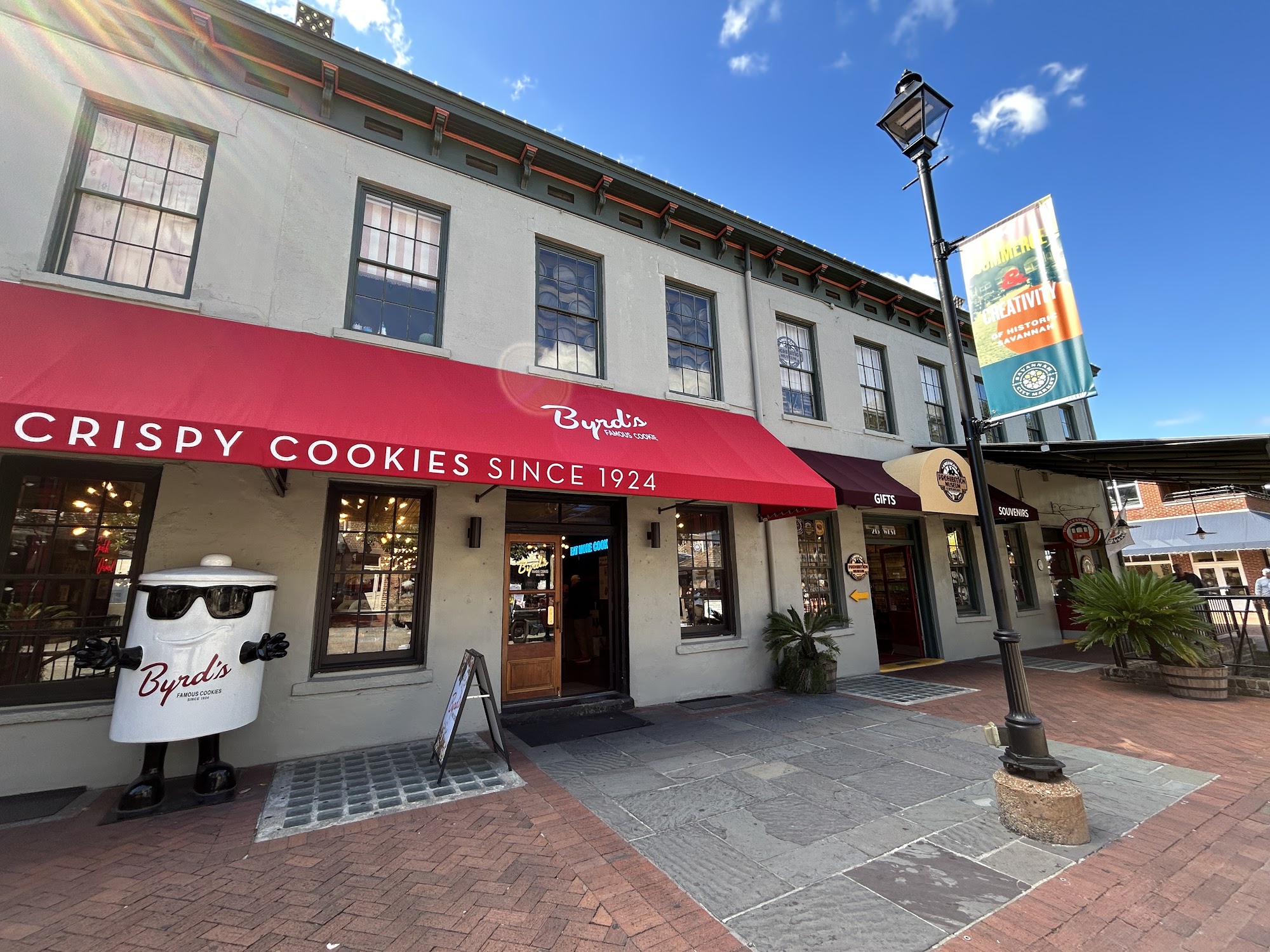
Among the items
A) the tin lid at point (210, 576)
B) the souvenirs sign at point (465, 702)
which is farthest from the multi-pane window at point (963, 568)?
the tin lid at point (210, 576)

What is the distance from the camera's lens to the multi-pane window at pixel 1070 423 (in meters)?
16.3

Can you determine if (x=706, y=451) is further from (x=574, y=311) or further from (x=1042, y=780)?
(x=1042, y=780)

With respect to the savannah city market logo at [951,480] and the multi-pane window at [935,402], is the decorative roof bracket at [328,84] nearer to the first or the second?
the savannah city market logo at [951,480]

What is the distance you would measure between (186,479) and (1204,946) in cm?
811

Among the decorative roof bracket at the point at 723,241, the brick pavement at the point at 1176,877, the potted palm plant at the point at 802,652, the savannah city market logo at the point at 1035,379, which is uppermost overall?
the decorative roof bracket at the point at 723,241

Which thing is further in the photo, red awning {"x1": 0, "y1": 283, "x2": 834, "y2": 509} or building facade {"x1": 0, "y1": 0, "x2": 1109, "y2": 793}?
building facade {"x1": 0, "y1": 0, "x2": 1109, "y2": 793}

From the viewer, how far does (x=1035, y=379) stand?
4.54 metres

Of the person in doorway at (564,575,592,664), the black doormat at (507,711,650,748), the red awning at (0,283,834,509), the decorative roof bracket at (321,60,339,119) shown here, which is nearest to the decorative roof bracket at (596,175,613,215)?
the red awning at (0,283,834,509)

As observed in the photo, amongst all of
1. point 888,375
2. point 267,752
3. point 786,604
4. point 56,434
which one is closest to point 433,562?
point 267,752

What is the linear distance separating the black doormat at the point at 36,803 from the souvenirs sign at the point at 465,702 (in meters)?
2.85

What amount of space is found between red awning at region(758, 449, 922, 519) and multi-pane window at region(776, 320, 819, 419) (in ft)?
3.24

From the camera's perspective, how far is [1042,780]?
3.81m

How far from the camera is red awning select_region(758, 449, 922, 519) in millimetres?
8430

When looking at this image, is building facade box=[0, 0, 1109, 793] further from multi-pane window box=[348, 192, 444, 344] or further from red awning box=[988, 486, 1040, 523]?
red awning box=[988, 486, 1040, 523]
